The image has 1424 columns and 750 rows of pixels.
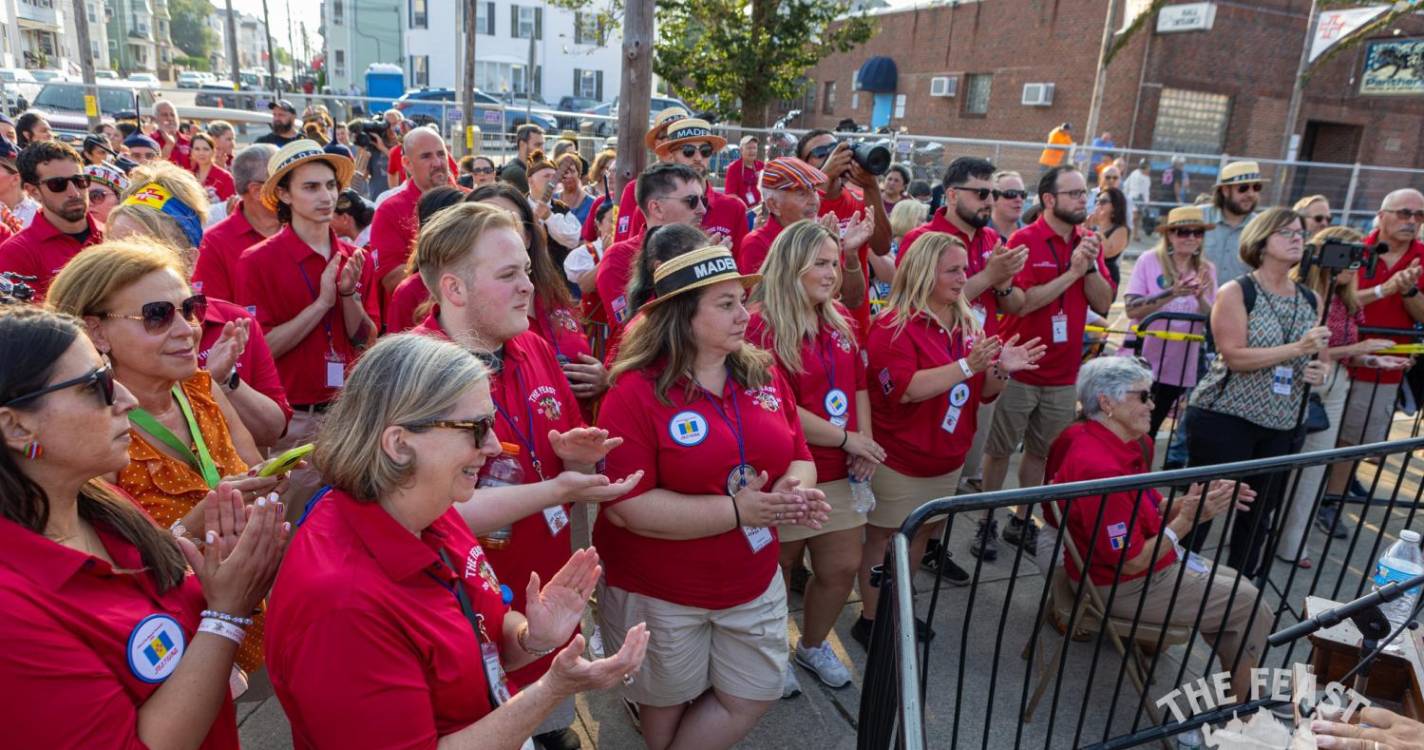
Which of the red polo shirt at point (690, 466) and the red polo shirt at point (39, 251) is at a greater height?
the red polo shirt at point (39, 251)

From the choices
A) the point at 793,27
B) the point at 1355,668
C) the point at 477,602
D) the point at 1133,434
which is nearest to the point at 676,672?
the point at 477,602

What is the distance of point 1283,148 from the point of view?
22.8 metres

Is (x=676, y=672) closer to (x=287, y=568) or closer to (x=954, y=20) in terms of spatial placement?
(x=287, y=568)

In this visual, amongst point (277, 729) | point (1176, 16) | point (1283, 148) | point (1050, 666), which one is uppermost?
point (1176, 16)

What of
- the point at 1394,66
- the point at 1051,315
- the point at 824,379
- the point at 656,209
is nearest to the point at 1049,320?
the point at 1051,315

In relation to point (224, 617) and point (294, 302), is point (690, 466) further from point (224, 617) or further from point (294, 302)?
point (294, 302)

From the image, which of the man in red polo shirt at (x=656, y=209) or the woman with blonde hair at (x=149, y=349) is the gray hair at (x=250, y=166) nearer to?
the man in red polo shirt at (x=656, y=209)

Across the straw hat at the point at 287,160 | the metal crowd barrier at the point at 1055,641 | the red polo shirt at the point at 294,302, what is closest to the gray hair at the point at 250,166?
the straw hat at the point at 287,160

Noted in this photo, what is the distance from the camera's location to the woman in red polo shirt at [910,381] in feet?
13.0

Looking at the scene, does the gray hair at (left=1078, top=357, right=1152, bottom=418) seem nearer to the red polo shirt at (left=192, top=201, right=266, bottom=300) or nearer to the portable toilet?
the red polo shirt at (left=192, top=201, right=266, bottom=300)

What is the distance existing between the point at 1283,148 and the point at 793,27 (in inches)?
627

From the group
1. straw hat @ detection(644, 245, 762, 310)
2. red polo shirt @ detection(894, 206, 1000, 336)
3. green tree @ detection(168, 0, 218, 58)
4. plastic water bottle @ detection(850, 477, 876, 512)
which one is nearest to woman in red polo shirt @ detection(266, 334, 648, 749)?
straw hat @ detection(644, 245, 762, 310)

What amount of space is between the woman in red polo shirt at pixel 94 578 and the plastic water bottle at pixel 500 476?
0.68 metres

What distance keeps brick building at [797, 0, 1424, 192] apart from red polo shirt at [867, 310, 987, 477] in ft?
71.3
